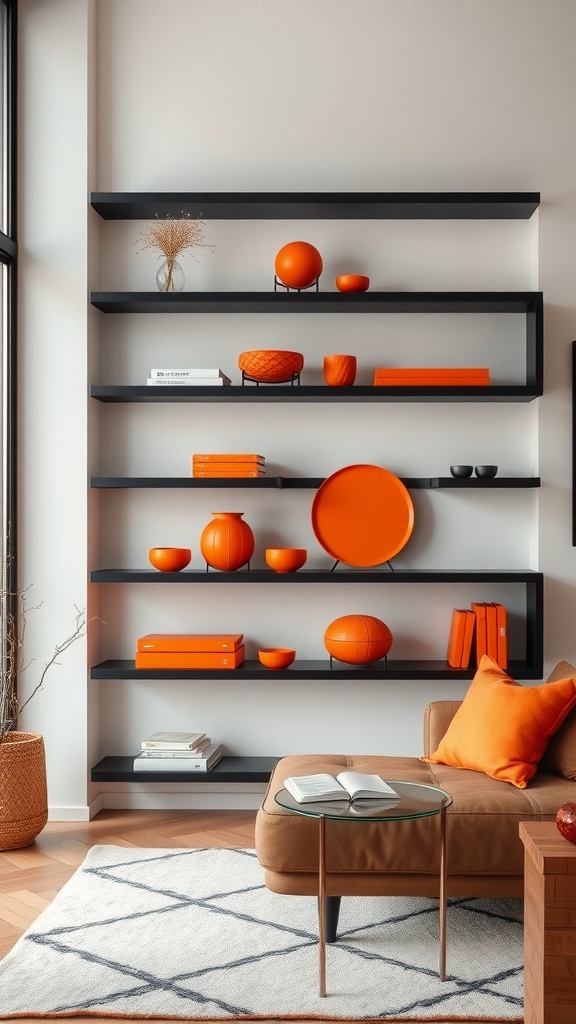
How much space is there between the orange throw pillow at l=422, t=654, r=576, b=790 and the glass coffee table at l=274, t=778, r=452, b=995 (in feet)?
1.49

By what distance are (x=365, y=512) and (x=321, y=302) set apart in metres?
0.92

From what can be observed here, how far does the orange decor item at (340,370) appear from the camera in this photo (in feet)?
13.8

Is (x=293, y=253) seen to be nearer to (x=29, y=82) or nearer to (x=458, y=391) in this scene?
(x=458, y=391)

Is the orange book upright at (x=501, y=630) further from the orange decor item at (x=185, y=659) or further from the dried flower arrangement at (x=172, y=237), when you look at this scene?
the dried flower arrangement at (x=172, y=237)

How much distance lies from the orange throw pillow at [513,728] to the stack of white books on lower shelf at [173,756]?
1294 mm

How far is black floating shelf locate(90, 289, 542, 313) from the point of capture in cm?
420

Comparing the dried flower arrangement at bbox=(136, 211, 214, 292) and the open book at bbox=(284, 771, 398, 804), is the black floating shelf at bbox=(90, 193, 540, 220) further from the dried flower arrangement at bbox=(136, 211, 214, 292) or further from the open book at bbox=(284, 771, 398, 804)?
the open book at bbox=(284, 771, 398, 804)

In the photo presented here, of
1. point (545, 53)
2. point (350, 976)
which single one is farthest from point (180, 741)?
point (545, 53)

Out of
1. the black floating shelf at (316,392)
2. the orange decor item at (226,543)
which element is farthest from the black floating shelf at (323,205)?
the orange decor item at (226,543)

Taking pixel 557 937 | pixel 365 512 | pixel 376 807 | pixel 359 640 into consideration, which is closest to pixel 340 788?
pixel 376 807

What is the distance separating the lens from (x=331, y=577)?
4.20 m

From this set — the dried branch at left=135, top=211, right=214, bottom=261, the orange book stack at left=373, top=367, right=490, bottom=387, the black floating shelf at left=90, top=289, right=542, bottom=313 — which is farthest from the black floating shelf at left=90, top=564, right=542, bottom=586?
the dried branch at left=135, top=211, right=214, bottom=261

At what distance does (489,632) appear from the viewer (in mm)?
4203

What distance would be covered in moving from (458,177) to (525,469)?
1329 millimetres
